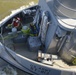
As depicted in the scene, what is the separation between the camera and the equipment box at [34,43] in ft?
26.0

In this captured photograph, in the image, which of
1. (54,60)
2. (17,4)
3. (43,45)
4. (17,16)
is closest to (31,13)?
(17,16)

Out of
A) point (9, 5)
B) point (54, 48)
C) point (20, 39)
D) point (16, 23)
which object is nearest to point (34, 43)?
point (20, 39)

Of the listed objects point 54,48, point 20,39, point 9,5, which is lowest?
point 9,5

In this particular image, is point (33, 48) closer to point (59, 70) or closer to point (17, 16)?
point (59, 70)

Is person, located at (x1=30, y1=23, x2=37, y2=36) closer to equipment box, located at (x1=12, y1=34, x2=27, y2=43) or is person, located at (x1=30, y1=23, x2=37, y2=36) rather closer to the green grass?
equipment box, located at (x1=12, y1=34, x2=27, y2=43)

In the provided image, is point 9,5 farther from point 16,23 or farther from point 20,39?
point 20,39

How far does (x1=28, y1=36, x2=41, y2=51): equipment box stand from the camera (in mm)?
7911

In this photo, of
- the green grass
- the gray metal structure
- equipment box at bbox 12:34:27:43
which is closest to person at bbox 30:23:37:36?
equipment box at bbox 12:34:27:43

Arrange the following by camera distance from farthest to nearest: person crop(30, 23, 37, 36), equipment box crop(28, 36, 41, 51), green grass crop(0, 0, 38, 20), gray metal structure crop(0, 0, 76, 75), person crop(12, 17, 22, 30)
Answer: green grass crop(0, 0, 38, 20)
person crop(12, 17, 22, 30)
person crop(30, 23, 37, 36)
equipment box crop(28, 36, 41, 51)
gray metal structure crop(0, 0, 76, 75)

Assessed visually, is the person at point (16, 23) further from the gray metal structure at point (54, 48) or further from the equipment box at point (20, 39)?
the gray metal structure at point (54, 48)

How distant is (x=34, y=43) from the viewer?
7.95m

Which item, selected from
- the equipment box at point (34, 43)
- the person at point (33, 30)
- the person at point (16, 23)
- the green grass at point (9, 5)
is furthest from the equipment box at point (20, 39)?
the green grass at point (9, 5)

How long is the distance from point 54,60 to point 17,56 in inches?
45.4

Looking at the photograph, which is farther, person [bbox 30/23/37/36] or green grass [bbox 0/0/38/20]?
green grass [bbox 0/0/38/20]
